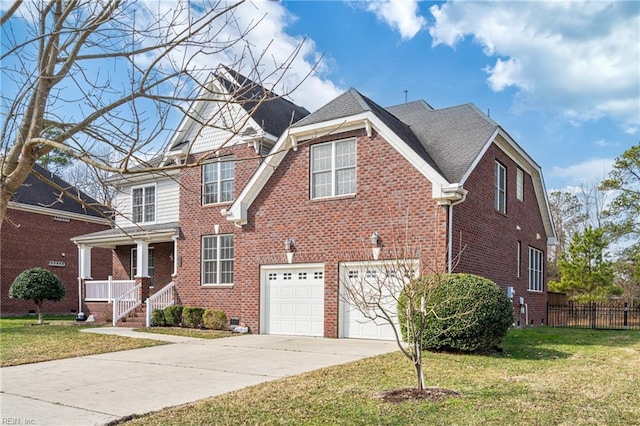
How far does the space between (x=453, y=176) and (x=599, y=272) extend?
56.6ft

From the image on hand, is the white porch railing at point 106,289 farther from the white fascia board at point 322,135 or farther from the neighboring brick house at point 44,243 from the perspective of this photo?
the white fascia board at point 322,135

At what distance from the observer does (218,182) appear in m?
19.7

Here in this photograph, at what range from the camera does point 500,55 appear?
661 inches

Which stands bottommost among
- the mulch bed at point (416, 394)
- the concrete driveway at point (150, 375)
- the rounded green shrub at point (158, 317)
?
the rounded green shrub at point (158, 317)

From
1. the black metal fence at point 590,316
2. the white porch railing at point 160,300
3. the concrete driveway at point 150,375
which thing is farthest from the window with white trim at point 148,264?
the black metal fence at point 590,316

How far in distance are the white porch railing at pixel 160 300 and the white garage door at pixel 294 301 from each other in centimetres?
467

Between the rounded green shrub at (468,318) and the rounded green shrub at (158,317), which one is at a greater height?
the rounded green shrub at (468,318)

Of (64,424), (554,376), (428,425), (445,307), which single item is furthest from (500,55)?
(64,424)

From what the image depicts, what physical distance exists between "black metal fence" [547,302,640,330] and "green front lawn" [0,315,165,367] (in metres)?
16.8

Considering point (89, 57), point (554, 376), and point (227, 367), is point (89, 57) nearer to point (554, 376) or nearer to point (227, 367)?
point (227, 367)

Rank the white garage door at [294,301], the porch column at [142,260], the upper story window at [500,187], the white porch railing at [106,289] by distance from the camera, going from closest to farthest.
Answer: the white garage door at [294,301] → the upper story window at [500,187] → the porch column at [142,260] → the white porch railing at [106,289]

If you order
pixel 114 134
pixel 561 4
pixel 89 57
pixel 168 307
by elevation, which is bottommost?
pixel 168 307

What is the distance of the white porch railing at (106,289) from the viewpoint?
71.1 ft

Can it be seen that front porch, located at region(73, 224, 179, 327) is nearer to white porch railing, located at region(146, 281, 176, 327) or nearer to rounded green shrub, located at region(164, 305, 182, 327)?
white porch railing, located at region(146, 281, 176, 327)
